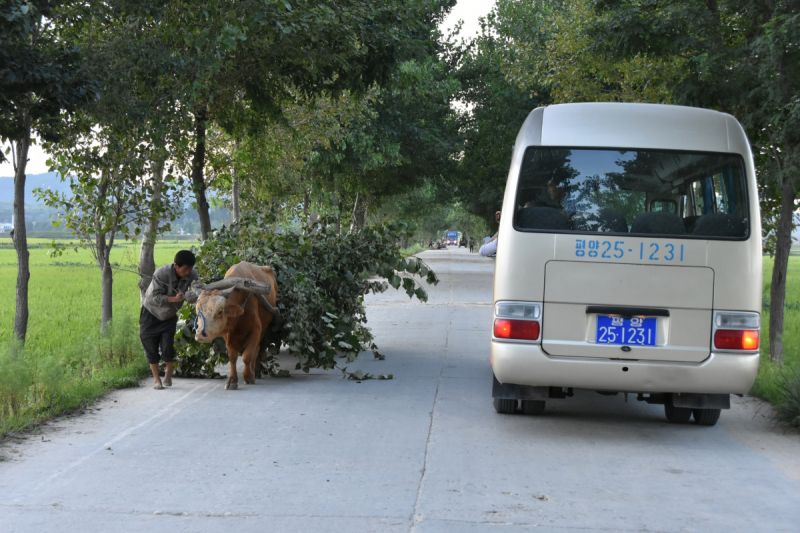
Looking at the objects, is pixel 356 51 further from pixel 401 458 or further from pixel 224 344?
pixel 401 458

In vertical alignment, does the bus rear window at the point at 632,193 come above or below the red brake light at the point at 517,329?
above

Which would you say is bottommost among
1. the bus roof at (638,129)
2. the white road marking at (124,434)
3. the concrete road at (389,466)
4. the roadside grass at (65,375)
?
the white road marking at (124,434)

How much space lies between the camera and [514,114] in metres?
30.2

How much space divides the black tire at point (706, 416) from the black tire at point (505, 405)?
1.63 metres

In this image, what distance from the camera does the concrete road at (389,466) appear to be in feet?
15.4

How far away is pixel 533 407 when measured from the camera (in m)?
7.55

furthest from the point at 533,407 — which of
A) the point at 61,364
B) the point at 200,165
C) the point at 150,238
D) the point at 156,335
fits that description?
the point at 200,165

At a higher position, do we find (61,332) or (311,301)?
(311,301)

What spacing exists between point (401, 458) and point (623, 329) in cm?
206

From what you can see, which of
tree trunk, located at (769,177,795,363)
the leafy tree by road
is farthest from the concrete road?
the leafy tree by road

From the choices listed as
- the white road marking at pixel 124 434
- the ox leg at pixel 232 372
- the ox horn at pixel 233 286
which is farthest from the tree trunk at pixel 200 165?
the white road marking at pixel 124 434

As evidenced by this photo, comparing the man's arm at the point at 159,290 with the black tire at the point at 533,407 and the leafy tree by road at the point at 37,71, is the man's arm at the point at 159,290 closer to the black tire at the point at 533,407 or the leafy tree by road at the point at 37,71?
the leafy tree by road at the point at 37,71

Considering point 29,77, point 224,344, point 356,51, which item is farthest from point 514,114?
point 29,77

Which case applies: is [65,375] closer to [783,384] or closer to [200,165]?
[200,165]
